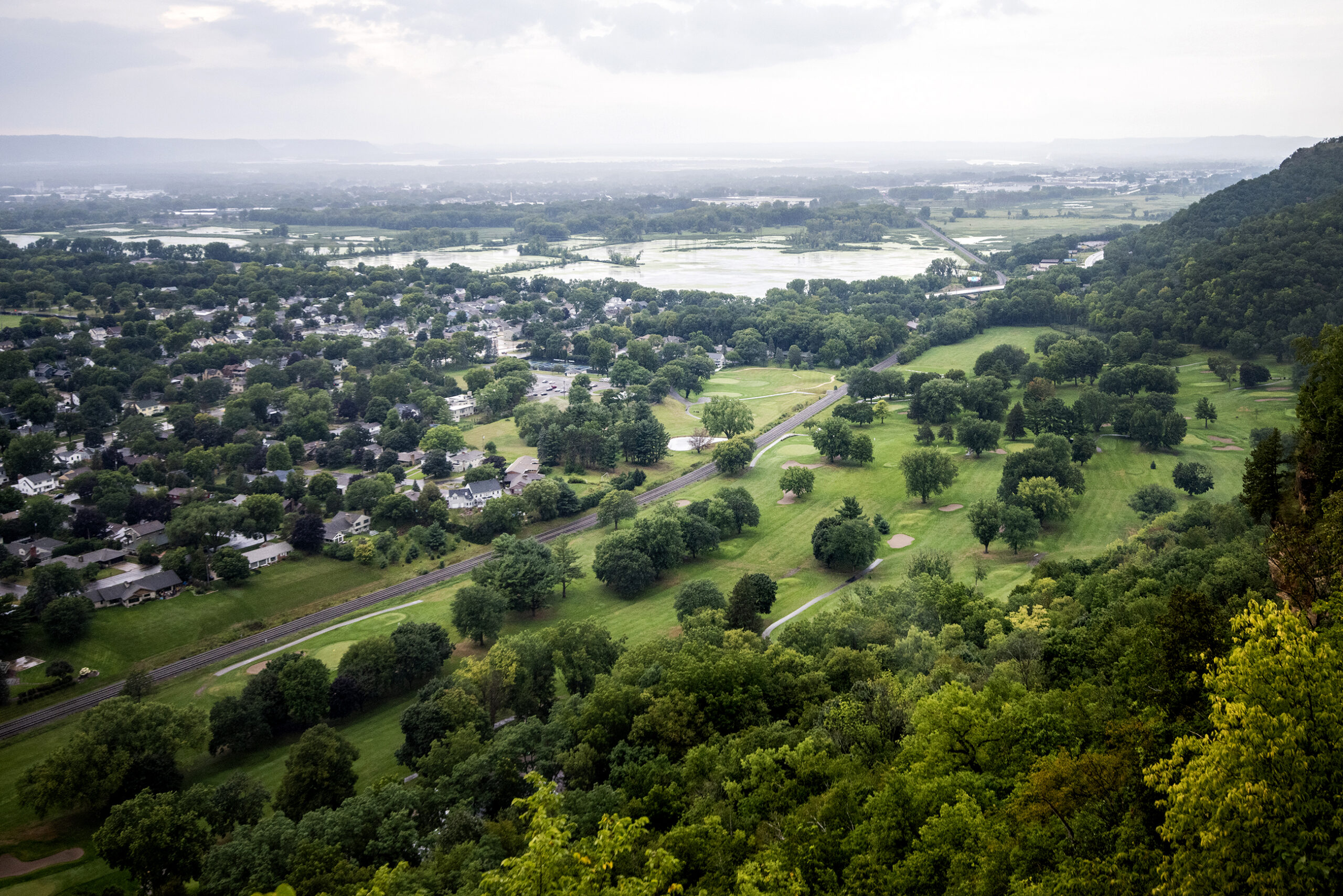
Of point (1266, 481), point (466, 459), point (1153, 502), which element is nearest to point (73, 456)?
point (466, 459)

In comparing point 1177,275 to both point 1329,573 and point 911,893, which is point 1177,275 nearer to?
point 1329,573

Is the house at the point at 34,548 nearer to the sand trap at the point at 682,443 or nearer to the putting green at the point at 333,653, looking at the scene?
the putting green at the point at 333,653

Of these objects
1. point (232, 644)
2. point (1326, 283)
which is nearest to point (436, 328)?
point (232, 644)

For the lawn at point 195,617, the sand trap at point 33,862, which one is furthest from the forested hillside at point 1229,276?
the sand trap at point 33,862

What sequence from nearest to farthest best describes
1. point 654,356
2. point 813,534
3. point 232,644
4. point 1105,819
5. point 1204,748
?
point 1204,748
point 1105,819
point 232,644
point 813,534
point 654,356

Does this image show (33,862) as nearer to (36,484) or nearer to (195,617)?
(195,617)
